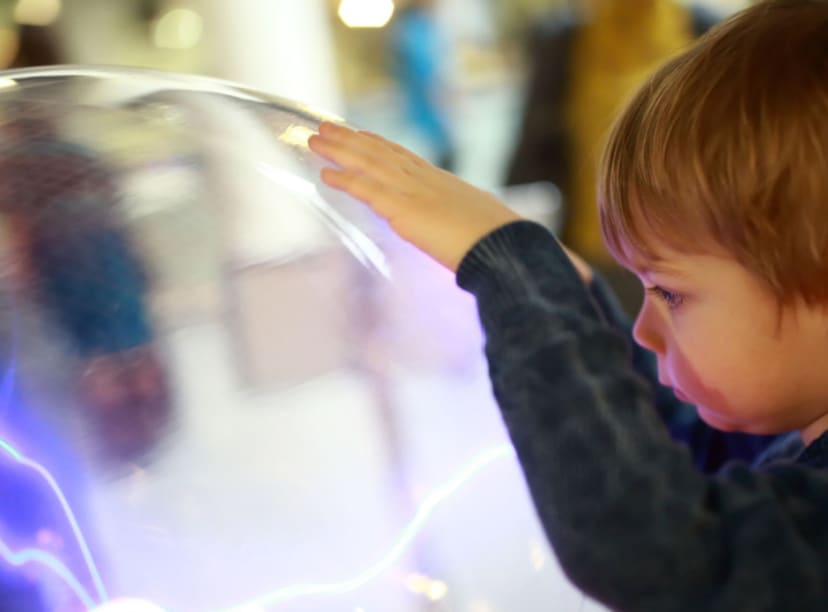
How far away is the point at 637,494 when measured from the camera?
1.36 ft

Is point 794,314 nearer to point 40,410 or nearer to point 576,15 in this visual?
point 40,410

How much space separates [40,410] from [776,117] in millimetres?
430

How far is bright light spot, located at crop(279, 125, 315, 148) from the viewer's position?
1.77 feet

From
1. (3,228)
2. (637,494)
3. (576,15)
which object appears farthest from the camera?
(576,15)

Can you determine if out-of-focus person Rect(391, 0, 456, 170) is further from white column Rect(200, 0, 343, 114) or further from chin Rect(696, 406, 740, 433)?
chin Rect(696, 406, 740, 433)

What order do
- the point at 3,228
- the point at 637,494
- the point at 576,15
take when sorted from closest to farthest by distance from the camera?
the point at 637,494, the point at 3,228, the point at 576,15

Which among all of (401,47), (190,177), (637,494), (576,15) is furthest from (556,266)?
(401,47)

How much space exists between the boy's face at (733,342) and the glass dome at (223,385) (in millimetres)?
114

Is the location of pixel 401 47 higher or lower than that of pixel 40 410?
higher

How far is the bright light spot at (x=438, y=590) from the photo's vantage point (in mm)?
516

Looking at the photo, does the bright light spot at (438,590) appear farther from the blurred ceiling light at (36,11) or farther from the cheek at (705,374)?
the blurred ceiling light at (36,11)

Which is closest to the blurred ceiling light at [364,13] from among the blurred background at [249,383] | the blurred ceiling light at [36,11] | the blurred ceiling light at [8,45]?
the blurred ceiling light at [36,11]

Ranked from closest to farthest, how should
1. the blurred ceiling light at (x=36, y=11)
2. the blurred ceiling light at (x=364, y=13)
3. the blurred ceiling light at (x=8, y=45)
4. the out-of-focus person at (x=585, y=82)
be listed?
1. the out-of-focus person at (x=585, y=82)
2. the blurred ceiling light at (x=8, y=45)
3. the blurred ceiling light at (x=36, y=11)
4. the blurred ceiling light at (x=364, y=13)

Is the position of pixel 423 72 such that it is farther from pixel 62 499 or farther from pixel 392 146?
pixel 62 499
